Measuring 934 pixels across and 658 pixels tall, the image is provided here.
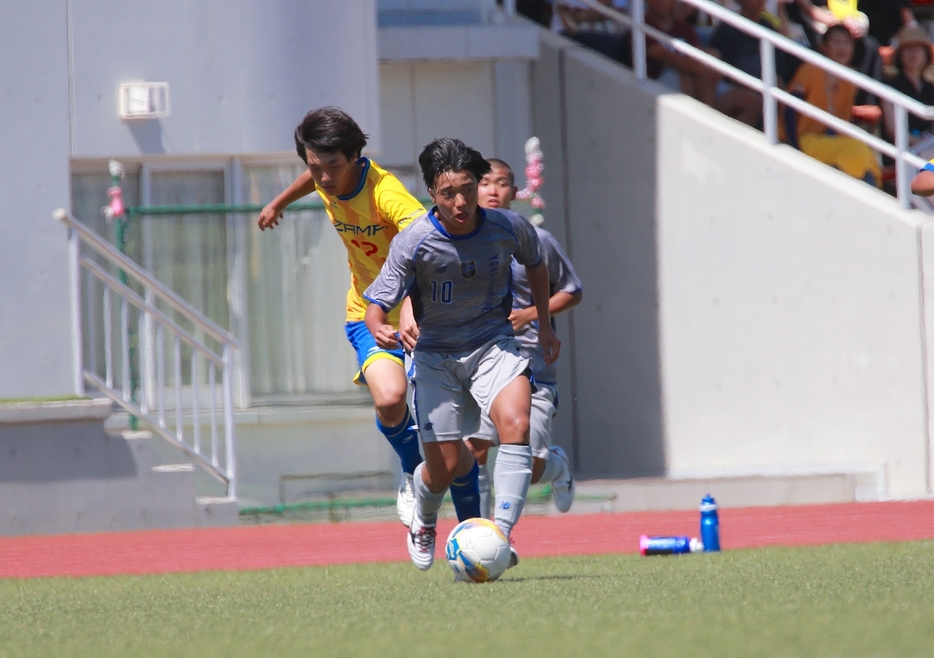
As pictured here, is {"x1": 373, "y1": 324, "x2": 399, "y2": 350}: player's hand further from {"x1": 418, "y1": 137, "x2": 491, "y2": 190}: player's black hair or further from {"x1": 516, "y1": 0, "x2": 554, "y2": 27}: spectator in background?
{"x1": 516, "y1": 0, "x2": 554, "y2": 27}: spectator in background

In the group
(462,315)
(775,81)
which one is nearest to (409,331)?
(462,315)

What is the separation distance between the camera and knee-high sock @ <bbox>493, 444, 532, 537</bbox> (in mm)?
6527

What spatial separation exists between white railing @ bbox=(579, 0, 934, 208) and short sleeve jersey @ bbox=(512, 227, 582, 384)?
15.1 ft

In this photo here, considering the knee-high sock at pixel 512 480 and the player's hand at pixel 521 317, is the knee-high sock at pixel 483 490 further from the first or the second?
the knee-high sock at pixel 512 480

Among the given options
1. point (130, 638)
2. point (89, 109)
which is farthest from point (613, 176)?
point (130, 638)

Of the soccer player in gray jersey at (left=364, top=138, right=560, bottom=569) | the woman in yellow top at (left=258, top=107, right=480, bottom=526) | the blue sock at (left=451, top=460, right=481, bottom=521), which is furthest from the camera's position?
the blue sock at (left=451, top=460, right=481, bottom=521)

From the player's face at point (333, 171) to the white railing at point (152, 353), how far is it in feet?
15.6

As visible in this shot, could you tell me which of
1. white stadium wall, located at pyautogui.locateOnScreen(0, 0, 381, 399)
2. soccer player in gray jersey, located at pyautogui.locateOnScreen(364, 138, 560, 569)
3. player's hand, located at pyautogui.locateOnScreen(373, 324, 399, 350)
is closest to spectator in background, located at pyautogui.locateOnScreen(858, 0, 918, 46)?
white stadium wall, located at pyautogui.locateOnScreen(0, 0, 381, 399)

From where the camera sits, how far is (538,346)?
8531mm

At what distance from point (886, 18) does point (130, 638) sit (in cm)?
1222

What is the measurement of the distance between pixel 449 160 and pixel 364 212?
108 centimetres

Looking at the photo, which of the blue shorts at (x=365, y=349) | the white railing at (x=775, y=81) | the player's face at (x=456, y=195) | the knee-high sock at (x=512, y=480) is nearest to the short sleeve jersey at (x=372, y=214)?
the blue shorts at (x=365, y=349)

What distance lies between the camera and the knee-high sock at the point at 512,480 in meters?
6.53

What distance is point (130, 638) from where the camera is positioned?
5.18m
